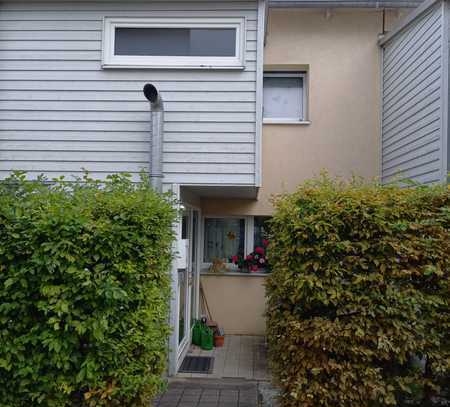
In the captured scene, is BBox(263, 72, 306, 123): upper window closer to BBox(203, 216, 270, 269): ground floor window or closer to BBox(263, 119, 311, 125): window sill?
BBox(263, 119, 311, 125): window sill

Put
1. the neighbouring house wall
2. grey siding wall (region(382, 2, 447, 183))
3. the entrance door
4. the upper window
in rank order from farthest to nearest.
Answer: the upper window < the neighbouring house wall < the entrance door < grey siding wall (region(382, 2, 447, 183))

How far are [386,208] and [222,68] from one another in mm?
2708

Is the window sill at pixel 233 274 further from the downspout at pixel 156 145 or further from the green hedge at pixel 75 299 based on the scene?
the green hedge at pixel 75 299

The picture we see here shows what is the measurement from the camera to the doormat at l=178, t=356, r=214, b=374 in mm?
5079

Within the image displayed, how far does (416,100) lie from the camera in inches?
210

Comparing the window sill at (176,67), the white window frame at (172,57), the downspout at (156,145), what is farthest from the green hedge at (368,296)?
the white window frame at (172,57)

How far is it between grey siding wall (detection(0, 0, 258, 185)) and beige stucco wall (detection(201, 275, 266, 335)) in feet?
8.66

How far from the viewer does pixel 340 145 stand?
21.6 feet

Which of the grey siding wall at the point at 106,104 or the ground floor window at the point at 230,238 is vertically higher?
the grey siding wall at the point at 106,104

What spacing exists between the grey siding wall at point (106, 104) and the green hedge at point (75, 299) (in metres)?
1.71

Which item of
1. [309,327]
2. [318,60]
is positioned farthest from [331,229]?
[318,60]

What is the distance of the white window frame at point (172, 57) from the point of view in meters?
4.71

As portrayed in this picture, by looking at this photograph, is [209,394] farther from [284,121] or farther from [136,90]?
[284,121]

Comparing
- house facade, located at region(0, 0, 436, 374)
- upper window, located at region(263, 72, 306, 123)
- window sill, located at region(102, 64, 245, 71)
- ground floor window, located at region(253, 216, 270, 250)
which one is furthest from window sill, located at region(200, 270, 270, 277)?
window sill, located at region(102, 64, 245, 71)
